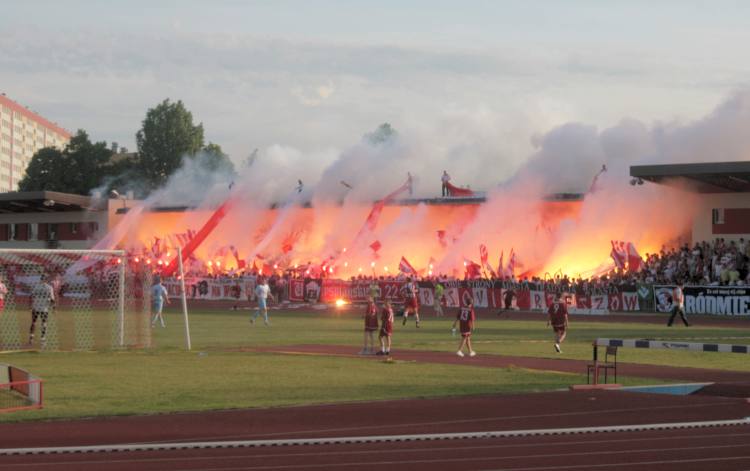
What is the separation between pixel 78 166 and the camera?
387 ft

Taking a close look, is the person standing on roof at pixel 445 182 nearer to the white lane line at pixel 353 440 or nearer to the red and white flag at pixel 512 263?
the red and white flag at pixel 512 263

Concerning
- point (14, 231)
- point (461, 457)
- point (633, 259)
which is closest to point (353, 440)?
point (461, 457)

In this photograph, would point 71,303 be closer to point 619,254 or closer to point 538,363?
point 619,254

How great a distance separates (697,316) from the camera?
4784 cm

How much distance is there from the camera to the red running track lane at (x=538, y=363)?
2316cm

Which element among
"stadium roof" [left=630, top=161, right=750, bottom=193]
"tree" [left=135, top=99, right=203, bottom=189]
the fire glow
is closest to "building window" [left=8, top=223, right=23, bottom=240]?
the fire glow

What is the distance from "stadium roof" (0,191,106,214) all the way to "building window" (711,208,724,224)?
148 ft

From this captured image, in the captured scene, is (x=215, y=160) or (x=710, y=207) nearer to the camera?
(x=710, y=207)

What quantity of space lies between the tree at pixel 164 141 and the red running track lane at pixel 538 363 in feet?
315

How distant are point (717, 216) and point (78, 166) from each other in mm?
79231

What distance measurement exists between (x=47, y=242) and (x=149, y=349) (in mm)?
57770

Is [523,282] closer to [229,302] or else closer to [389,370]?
[229,302]

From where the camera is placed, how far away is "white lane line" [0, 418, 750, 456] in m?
13.3

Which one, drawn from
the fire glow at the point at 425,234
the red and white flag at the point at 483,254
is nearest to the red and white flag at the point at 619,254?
the fire glow at the point at 425,234
